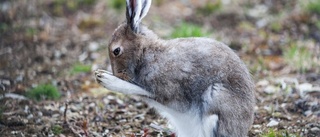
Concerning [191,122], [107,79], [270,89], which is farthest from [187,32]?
[191,122]

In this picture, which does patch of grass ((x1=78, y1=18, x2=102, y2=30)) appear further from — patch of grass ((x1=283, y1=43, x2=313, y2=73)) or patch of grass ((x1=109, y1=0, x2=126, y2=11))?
patch of grass ((x1=283, y1=43, x2=313, y2=73))

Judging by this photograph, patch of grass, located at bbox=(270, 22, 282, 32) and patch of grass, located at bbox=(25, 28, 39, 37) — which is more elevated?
patch of grass, located at bbox=(25, 28, 39, 37)

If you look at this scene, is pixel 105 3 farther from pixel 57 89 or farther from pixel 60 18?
pixel 57 89

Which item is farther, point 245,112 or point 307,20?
point 307,20

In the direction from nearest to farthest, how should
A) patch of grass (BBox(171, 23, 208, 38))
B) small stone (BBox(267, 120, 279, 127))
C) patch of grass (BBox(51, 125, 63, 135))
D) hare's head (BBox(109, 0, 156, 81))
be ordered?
hare's head (BBox(109, 0, 156, 81)) → patch of grass (BBox(51, 125, 63, 135)) → small stone (BBox(267, 120, 279, 127)) → patch of grass (BBox(171, 23, 208, 38))

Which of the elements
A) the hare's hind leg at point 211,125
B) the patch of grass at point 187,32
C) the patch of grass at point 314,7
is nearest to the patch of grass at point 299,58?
the patch of grass at point 187,32

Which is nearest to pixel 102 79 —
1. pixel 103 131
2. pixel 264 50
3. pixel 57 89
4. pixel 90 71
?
pixel 103 131

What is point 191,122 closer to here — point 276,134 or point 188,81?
point 188,81

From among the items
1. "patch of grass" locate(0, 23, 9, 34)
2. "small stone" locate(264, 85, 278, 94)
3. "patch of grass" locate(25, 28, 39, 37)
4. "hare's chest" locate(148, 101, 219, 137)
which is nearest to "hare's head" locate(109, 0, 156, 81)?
"hare's chest" locate(148, 101, 219, 137)
